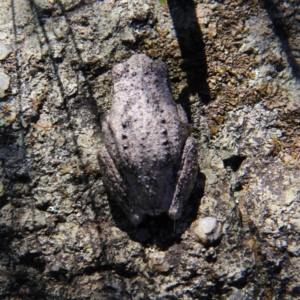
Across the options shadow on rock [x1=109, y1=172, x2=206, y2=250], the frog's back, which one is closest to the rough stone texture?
shadow on rock [x1=109, y1=172, x2=206, y2=250]

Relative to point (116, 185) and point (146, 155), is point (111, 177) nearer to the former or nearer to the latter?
point (116, 185)

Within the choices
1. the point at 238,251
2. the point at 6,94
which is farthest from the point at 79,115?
the point at 238,251

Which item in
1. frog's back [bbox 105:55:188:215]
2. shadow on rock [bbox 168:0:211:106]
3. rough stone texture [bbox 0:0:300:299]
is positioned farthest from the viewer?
shadow on rock [bbox 168:0:211:106]

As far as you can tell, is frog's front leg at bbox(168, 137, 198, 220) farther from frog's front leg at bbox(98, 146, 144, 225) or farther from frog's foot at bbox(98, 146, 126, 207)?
frog's foot at bbox(98, 146, 126, 207)

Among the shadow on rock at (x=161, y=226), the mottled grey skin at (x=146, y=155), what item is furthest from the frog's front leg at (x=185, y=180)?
the shadow on rock at (x=161, y=226)

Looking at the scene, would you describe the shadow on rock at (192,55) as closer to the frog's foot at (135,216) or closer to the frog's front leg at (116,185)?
the frog's front leg at (116,185)

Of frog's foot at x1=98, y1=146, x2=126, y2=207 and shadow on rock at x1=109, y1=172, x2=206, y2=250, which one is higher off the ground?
frog's foot at x1=98, y1=146, x2=126, y2=207
